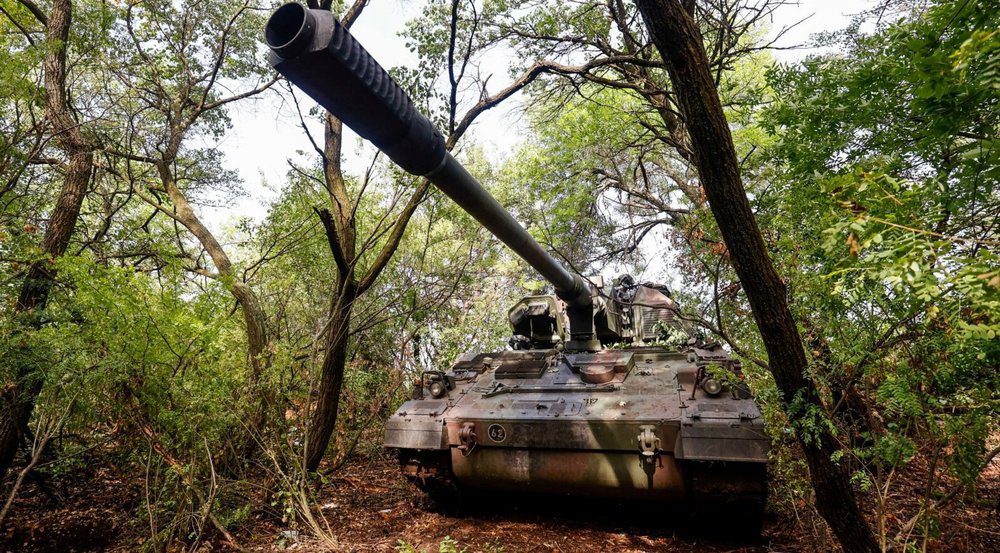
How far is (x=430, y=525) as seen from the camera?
213 inches

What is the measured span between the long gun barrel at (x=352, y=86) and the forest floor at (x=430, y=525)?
2967 millimetres

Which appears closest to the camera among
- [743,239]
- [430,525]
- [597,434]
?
[743,239]

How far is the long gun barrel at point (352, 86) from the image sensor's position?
63.1 inches

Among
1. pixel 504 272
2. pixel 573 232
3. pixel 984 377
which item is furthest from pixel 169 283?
pixel 504 272

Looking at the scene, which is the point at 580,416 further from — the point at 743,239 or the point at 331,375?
the point at 331,375

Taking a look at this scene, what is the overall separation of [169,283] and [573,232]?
32.1 ft

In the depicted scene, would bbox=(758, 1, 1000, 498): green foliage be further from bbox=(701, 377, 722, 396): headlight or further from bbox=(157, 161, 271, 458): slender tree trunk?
bbox=(157, 161, 271, 458): slender tree trunk

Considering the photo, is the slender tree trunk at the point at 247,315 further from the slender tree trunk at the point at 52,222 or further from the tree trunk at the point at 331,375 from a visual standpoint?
the slender tree trunk at the point at 52,222

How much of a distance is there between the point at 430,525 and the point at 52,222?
5076 mm

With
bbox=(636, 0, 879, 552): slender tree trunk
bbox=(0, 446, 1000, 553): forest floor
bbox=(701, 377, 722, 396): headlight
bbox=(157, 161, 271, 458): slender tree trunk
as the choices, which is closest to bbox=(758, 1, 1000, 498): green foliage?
bbox=(636, 0, 879, 552): slender tree trunk

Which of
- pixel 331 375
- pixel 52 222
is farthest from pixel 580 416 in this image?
pixel 52 222

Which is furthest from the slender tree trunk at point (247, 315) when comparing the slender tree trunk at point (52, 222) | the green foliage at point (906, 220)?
the green foliage at point (906, 220)

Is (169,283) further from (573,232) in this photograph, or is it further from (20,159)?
(573,232)

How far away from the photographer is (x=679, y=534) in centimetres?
500
